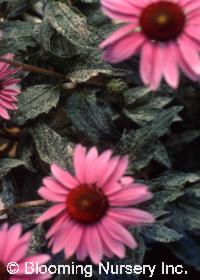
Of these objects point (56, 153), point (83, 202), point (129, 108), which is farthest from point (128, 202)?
point (129, 108)

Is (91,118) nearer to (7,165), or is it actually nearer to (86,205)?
(7,165)

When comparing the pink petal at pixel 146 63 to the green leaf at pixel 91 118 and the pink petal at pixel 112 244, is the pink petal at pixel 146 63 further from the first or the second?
the green leaf at pixel 91 118

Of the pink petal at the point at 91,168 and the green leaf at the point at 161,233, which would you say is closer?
the pink petal at the point at 91,168

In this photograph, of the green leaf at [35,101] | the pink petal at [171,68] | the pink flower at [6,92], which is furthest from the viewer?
the green leaf at [35,101]

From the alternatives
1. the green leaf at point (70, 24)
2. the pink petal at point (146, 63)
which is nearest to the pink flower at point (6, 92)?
the green leaf at point (70, 24)

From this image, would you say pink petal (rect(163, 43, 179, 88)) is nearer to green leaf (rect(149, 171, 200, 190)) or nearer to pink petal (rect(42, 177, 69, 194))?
pink petal (rect(42, 177, 69, 194))

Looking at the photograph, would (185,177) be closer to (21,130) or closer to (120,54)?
(21,130)
